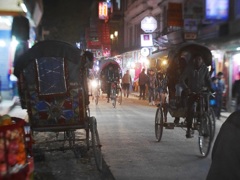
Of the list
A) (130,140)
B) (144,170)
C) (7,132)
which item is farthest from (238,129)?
(130,140)

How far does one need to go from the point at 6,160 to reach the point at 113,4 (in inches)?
1951

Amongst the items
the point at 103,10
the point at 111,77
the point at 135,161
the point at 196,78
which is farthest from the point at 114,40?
the point at 135,161

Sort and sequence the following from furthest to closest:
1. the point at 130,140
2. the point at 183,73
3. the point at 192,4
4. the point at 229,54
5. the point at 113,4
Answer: the point at 113,4, the point at 192,4, the point at 229,54, the point at 130,140, the point at 183,73

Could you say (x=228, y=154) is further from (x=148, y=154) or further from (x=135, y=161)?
(x=148, y=154)

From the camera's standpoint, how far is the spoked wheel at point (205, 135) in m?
8.55

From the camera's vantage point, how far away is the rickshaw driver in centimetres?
944

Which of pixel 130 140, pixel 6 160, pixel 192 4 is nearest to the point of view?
pixel 6 160

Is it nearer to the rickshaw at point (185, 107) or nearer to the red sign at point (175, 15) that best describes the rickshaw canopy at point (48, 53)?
the rickshaw at point (185, 107)

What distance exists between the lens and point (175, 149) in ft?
31.8

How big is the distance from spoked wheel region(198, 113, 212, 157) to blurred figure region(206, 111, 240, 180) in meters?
6.65

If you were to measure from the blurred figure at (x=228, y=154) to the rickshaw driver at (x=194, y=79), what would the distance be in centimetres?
744

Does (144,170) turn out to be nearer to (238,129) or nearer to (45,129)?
(45,129)

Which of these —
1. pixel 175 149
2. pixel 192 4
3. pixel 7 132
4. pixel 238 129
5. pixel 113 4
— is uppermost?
pixel 113 4

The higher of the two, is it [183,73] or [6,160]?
[183,73]
